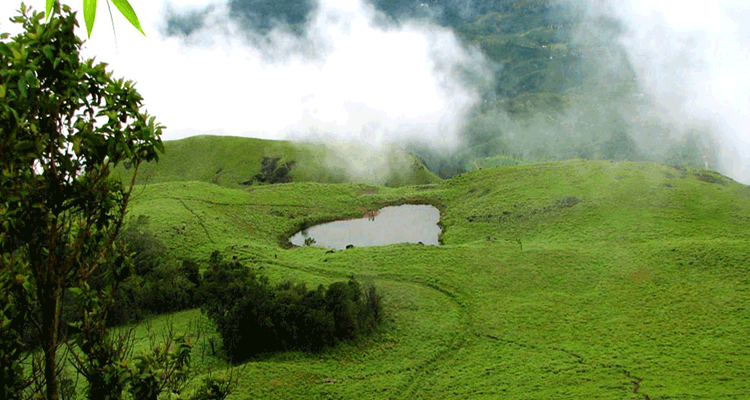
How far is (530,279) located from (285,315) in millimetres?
23273

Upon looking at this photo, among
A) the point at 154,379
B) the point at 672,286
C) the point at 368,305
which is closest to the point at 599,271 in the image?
the point at 672,286

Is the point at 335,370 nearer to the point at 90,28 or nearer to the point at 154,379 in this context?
the point at 154,379

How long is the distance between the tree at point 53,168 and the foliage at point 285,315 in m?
37.7

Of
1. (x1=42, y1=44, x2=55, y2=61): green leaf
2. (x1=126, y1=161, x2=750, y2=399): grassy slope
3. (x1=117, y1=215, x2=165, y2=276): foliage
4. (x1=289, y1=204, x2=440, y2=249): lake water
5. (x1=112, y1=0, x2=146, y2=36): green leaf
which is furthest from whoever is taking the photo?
(x1=289, y1=204, x2=440, y2=249): lake water

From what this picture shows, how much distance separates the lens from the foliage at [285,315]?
44875mm

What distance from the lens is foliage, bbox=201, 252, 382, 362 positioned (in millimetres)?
44875

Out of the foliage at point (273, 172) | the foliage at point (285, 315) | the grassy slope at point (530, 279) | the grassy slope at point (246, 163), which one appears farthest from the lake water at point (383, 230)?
the foliage at point (273, 172)

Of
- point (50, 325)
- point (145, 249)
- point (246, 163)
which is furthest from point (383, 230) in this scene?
point (246, 163)

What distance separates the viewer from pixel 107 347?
24.9 ft

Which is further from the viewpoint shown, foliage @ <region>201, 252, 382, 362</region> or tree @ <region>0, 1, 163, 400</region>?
foliage @ <region>201, 252, 382, 362</region>

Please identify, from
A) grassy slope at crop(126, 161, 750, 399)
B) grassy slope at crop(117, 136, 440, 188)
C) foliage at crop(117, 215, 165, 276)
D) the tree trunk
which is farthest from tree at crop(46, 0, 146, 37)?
grassy slope at crop(117, 136, 440, 188)

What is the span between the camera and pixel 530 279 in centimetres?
5606

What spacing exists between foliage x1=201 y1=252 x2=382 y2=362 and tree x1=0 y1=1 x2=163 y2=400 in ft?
124

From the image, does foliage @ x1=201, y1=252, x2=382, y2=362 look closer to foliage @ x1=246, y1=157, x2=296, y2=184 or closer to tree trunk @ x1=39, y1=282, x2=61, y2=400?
tree trunk @ x1=39, y1=282, x2=61, y2=400
